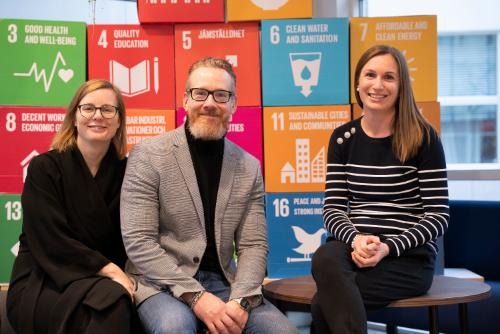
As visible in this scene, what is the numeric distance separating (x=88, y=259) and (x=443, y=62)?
4.02 metres

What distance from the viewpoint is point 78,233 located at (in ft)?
7.39

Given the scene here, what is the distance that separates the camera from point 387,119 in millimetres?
2293

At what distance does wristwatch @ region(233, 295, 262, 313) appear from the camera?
206 cm

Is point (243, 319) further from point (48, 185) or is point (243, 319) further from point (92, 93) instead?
point (92, 93)

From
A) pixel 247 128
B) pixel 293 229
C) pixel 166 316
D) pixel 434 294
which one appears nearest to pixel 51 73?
pixel 247 128

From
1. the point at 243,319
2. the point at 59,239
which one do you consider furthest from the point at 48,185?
the point at 243,319

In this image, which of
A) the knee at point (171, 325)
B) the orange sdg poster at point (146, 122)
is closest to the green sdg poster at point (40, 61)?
the orange sdg poster at point (146, 122)

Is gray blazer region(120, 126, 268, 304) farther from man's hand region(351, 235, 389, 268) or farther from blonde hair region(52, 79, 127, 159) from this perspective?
man's hand region(351, 235, 389, 268)

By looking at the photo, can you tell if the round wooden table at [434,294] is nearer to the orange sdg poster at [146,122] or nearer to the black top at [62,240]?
the black top at [62,240]

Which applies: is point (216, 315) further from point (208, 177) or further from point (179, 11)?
point (179, 11)

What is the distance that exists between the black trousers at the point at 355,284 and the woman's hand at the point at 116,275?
0.67 meters

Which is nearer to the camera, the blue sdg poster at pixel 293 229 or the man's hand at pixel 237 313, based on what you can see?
the man's hand at pixel 237 313

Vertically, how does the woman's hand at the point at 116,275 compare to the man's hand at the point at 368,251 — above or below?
below

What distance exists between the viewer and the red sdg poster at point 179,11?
292 cm
